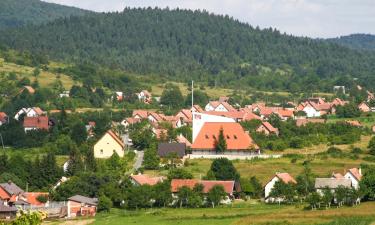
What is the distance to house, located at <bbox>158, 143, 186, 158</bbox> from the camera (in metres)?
57.6

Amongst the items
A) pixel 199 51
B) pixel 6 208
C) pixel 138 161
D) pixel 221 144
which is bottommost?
pixel 6 208

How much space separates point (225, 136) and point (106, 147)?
808cm

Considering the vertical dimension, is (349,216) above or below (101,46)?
below

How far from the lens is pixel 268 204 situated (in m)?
43.7

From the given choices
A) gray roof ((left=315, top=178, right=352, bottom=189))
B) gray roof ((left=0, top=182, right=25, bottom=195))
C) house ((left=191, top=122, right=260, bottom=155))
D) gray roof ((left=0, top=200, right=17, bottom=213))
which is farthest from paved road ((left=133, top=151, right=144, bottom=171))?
gray roof ((left=315, top=178, right=352, bottom=189))

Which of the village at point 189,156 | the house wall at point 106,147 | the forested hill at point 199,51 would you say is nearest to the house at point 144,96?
the village at point 189,156

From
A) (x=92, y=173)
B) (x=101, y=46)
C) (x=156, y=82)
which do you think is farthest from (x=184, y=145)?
(x=101, y=46)

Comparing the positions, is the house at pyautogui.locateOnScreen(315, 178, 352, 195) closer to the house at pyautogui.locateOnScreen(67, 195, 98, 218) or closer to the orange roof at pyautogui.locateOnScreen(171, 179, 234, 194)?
the orange roof at pyautogui.locateOnScreen(171, 179, 234, 194)

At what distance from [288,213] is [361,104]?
59.9 m

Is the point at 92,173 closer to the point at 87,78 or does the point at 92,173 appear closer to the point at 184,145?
the point at 184,145

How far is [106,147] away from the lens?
195 feet

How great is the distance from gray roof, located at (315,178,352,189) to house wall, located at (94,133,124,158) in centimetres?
1800

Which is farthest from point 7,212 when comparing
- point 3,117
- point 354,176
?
point 3,117

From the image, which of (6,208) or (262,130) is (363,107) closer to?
(262,130)
